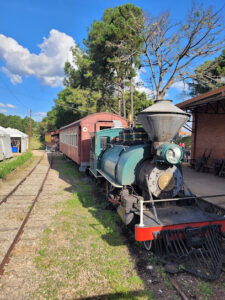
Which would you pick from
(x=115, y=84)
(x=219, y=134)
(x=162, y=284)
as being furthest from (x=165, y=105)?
(x=115, y=84)

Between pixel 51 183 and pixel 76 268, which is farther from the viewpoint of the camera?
pixel 51 183

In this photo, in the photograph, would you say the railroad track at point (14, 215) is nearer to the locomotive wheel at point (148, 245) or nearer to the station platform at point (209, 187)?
the locomotive wheel at point (148, 245)

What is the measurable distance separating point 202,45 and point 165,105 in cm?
1411

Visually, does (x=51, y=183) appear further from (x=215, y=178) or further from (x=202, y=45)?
(x=202, y=45)

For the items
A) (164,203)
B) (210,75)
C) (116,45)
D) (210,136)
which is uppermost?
(116,45)

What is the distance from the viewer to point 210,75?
17.3 m

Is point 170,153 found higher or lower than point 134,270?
higher

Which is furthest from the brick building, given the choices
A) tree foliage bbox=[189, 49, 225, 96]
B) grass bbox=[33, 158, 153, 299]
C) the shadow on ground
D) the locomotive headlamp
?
grass bbox=[33, 158, 153, 299]

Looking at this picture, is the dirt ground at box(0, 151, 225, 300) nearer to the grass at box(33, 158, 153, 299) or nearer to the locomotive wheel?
the grass at box(33, 158, 153, 299)

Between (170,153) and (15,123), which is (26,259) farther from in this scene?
(15,123)

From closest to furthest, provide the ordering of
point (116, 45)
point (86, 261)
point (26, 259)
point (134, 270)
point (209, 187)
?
point (134, 270)
point (86, 261)
point (26, 259)
point (209, 187)
point (116, 45)

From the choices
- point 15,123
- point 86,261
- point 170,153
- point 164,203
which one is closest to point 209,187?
point 164,203

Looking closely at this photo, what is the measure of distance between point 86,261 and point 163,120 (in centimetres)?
329

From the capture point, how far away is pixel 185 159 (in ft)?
54.9
